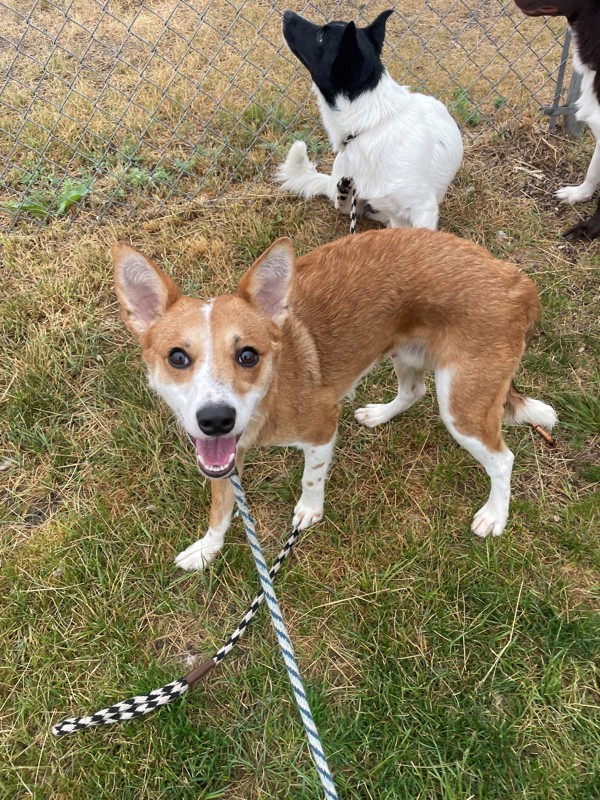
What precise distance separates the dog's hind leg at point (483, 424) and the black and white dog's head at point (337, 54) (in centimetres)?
219

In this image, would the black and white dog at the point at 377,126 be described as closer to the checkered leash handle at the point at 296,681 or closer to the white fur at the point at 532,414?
the white fur at the point at 532,414

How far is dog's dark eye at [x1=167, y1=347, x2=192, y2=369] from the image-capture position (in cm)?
193

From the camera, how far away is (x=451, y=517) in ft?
9.04

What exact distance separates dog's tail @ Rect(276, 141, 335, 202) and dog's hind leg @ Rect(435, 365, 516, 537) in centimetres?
221

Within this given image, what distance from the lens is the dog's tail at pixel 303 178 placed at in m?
3.99

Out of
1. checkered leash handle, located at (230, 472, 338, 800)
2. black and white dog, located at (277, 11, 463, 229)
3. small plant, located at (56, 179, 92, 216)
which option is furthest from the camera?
small plant, located at (56, 179, 92, 216)

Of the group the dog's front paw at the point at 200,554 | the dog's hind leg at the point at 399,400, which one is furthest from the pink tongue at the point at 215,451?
the dog's hind leg at the point at 399,400

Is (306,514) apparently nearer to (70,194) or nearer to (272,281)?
(272,281)

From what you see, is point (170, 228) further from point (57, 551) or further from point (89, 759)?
point (89, 759)

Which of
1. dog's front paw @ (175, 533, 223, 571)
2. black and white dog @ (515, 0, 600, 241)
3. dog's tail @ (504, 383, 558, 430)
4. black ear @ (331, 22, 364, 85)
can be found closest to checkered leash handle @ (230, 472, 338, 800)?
dog's front paw @ (175, 533, 223, 571)

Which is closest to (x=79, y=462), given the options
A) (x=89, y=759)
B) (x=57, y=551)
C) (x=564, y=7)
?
(x=57, y=551)

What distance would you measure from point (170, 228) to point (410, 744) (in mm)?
3498

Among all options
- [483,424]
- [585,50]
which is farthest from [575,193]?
[483,424]

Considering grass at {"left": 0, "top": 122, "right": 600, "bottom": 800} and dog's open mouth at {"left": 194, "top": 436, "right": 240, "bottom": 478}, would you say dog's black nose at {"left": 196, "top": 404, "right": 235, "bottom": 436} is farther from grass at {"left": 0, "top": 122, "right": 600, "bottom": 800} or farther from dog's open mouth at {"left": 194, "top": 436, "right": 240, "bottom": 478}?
grass at {"left": 0, "top": 122, "right": 600, "bottom": 800}
